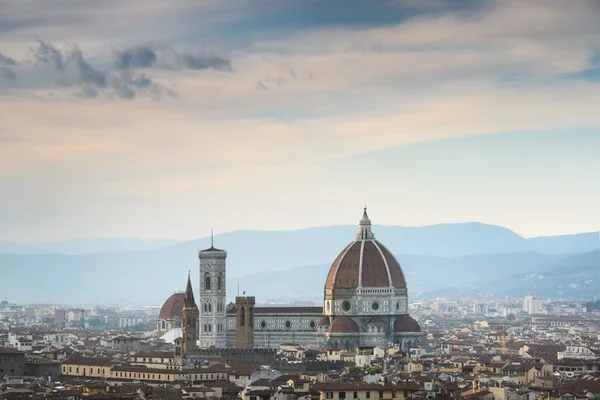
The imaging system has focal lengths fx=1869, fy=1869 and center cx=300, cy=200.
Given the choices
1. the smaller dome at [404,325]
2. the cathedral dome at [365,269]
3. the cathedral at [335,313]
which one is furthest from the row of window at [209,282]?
the smaller dome at [404,325]

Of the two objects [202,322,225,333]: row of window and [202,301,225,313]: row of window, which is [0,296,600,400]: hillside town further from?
[202,301,225,313]: row of window

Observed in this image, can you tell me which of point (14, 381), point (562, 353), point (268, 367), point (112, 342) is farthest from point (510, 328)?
point (14, 381)

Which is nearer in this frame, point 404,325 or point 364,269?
point 404,325

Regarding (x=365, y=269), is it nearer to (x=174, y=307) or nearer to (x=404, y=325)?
(x=404, y=325)

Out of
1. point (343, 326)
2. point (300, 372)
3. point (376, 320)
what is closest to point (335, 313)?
point (376, 320)

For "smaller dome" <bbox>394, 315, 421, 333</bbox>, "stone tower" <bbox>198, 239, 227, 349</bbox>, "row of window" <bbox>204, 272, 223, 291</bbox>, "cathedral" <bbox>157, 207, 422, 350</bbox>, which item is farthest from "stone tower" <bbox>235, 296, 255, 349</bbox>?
"smaller dome" <bbox>394, 315, 421, 333</bbox>

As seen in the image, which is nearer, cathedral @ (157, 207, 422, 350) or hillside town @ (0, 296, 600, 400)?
hillside town @ (0, 296, 600, 400)

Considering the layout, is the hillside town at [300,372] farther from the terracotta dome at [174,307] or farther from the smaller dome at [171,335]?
the terracotta dome at [174,307]
